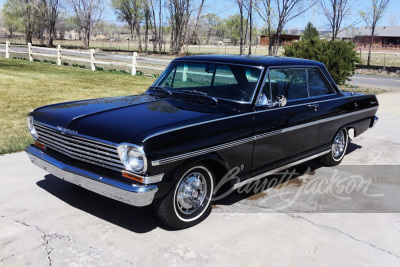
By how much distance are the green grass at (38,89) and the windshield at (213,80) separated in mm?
2846

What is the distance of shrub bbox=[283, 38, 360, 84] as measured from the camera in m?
14.4

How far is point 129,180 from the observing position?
136 inches

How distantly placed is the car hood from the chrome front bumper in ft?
1.21

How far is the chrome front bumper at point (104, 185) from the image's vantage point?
3.37 meters

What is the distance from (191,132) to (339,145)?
336 cm

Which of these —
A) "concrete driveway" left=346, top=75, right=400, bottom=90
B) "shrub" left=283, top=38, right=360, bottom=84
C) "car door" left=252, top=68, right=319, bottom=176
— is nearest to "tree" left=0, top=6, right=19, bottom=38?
"concrete driveway" left=346, top=75, right=400, bottom=90

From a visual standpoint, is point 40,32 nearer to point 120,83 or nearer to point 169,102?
point 120,83

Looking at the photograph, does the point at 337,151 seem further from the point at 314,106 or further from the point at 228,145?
the point at 228,145

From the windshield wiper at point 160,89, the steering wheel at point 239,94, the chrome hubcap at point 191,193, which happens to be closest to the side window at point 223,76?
the steering wheel at point 239,94

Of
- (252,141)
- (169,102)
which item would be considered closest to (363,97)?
(252,141)

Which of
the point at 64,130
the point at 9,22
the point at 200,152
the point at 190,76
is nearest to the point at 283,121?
the point at 190,76

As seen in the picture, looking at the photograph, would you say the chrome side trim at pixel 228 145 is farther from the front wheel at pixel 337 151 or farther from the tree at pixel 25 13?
the tree at pixel 25 13

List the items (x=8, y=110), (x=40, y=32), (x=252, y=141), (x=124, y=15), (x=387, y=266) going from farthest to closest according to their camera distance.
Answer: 1. (x=40, y=32)
2. (x=124, y=15)
3. (x=8, y=110)
4. (x=252, y=141)
5. (x=387, y=266)

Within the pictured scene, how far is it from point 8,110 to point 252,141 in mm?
6809
